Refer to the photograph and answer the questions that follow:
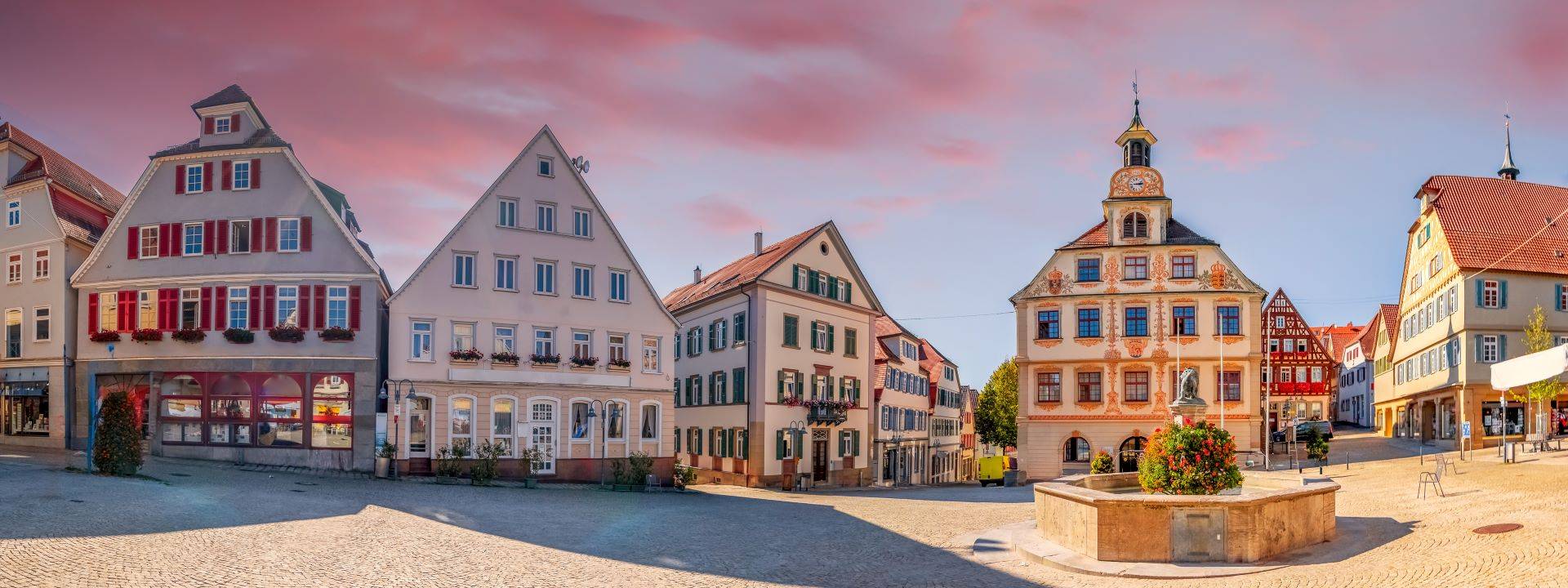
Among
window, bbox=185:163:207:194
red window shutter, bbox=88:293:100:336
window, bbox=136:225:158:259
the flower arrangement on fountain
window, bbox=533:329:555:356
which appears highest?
window, bbox=185:163:207:194

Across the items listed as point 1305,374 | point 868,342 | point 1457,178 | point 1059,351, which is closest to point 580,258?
point 868,342

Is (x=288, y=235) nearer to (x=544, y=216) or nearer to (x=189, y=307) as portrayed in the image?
(x=189, y=307)

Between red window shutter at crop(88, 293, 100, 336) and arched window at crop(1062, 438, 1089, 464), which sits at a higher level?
red window shutter at crop(88, 293, 100, 336)

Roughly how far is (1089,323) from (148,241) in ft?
128

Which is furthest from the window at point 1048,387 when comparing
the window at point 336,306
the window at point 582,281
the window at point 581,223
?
the window at point 336,306

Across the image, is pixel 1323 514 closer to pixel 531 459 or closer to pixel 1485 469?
pixel 1485 469

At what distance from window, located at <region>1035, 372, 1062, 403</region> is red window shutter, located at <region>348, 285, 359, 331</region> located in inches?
1234

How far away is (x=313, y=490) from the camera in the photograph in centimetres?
3003

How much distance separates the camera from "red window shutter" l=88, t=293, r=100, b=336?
133 ft

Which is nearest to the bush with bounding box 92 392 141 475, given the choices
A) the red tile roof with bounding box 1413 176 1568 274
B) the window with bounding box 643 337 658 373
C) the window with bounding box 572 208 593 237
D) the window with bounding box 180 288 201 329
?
the window with bounding box 180 288 201 329

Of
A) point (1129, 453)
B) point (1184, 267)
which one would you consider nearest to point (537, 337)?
point (1129, 453)

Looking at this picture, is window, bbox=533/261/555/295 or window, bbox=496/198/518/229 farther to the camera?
window, bbox=533/261/555/295

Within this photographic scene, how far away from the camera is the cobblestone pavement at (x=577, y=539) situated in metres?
17.0

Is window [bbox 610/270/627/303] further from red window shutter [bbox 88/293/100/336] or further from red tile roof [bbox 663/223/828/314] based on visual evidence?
red window shutter [bbox 88/293/100/336]
